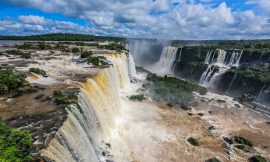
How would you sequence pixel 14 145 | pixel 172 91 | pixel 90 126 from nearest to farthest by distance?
pixel 14 145 < pixel 90 126 < pixel 172 91

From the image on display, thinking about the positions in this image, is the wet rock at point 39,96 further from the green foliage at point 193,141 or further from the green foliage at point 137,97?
the green foliage at point 137,97

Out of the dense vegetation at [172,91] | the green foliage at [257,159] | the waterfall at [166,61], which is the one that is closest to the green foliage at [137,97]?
the dense vegetation at [172,91]

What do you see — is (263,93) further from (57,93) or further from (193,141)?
(57,93)

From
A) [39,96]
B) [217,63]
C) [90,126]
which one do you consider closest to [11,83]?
[39,96]

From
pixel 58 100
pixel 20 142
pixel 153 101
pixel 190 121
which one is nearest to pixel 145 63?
pixel 153 101

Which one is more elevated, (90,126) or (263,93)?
(90,126)

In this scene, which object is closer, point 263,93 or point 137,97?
point 137,97

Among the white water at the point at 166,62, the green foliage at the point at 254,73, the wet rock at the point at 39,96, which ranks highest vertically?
the wet rock at the point at 39,96

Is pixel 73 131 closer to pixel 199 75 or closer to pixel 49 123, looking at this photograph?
pixel 49 123
